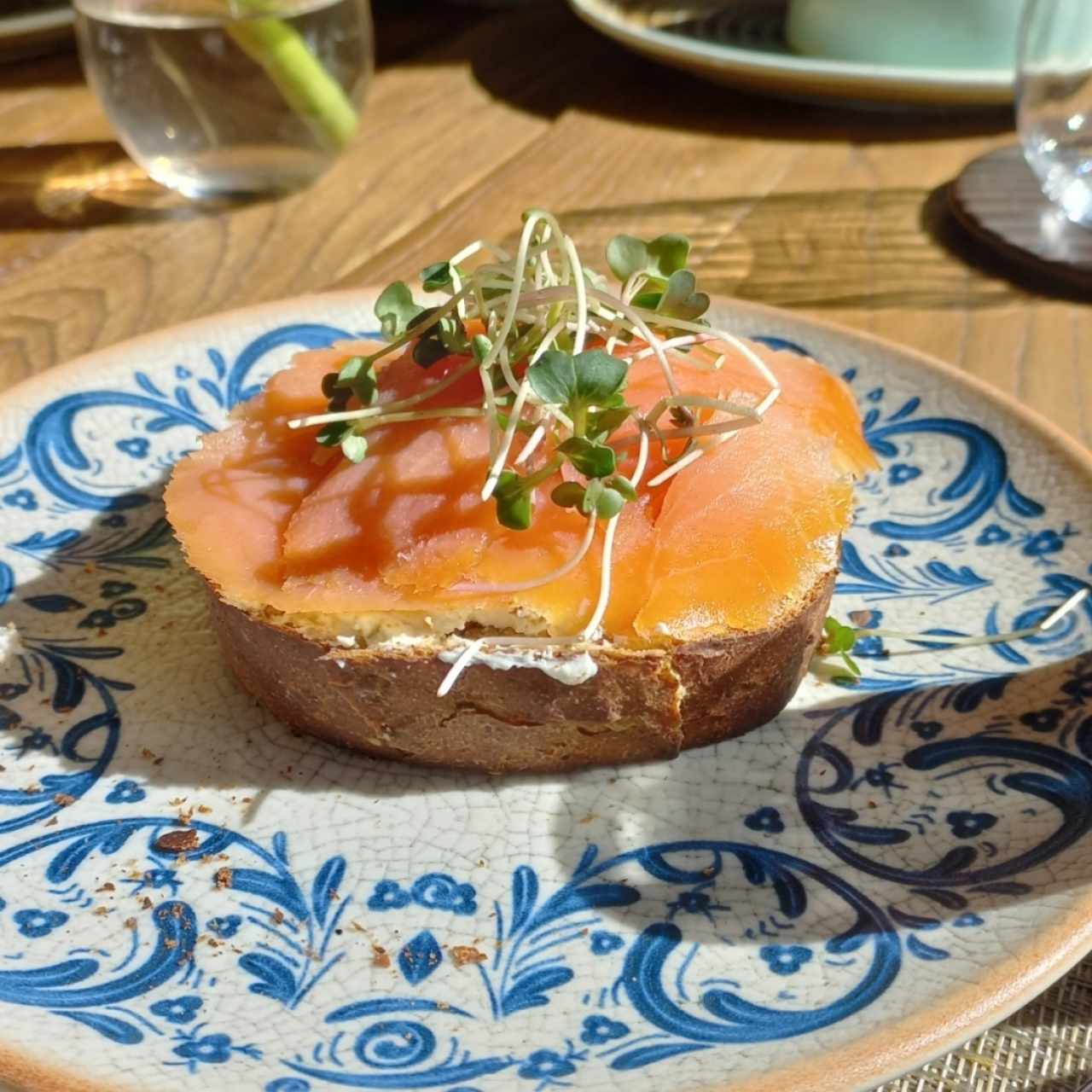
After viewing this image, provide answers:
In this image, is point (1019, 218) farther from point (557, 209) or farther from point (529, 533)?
point (529, 533)

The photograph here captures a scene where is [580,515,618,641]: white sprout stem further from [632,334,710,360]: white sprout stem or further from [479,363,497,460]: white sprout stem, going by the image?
[632,334,710,360]: white sprout stem

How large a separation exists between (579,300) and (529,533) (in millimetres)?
273

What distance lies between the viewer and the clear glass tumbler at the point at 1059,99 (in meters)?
2.46

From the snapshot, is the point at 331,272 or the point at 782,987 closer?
the point at 782,987

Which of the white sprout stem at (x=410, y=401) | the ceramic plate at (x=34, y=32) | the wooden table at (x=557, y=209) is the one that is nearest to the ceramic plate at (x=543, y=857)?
the white sprout stem at (x=410, y=401)

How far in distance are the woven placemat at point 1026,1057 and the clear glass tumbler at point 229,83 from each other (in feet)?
6.58

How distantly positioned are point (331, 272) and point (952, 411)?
1.24 meters

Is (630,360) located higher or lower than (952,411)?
higher

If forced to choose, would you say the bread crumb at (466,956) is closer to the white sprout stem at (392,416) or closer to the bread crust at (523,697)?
the bread crust at (523,697)

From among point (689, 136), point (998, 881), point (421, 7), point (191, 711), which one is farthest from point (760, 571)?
point (421, 7)

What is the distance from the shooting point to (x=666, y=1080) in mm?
1000

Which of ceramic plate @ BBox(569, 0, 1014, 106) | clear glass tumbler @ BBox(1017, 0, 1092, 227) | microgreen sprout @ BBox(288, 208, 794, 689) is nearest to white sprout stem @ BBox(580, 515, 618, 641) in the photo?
microgreen sprout @ BBox(288, 208, 794, 689)

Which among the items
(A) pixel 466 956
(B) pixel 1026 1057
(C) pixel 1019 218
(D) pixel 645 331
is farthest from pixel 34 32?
(B) pixel 1026 1057

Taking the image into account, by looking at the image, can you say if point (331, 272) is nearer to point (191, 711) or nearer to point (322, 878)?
point (191, 711)
